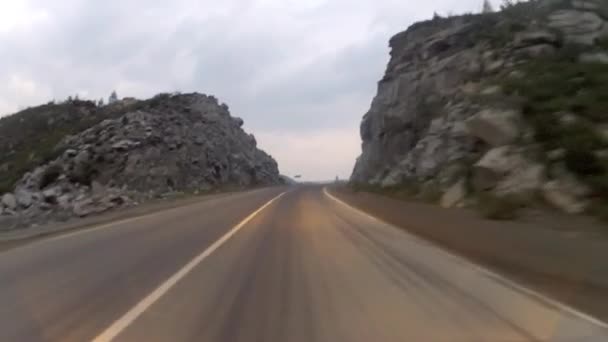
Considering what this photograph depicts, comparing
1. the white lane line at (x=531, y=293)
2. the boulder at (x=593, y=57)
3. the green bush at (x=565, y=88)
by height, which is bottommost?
the white lane line at (x=531, y=293)

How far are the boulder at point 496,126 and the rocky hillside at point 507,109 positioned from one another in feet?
0.13

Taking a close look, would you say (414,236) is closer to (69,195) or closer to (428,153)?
(428,153)

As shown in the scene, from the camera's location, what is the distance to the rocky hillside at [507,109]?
19.5m

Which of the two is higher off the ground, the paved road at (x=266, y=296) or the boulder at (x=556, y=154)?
the boulder at (x=556, y=154)

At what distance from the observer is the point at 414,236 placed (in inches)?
767

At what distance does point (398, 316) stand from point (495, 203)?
10254 millimetres

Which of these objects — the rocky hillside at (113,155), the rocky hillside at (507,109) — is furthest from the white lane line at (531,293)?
the rocky hillside at (113,155)

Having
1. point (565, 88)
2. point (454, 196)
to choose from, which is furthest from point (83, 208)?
point (565, 88)

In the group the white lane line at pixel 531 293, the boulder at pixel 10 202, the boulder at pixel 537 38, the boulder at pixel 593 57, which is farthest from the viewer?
the boulder at pixel 10 202

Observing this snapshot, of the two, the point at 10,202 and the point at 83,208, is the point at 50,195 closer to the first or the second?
the point at 10,202

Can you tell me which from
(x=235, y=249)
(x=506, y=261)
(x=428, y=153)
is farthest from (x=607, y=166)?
(x=428, y=153)

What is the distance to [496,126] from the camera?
25297mm

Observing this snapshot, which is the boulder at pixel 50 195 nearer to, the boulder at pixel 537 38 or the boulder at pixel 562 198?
the boulder at pixel 537 38

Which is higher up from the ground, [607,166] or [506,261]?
[607,166]
